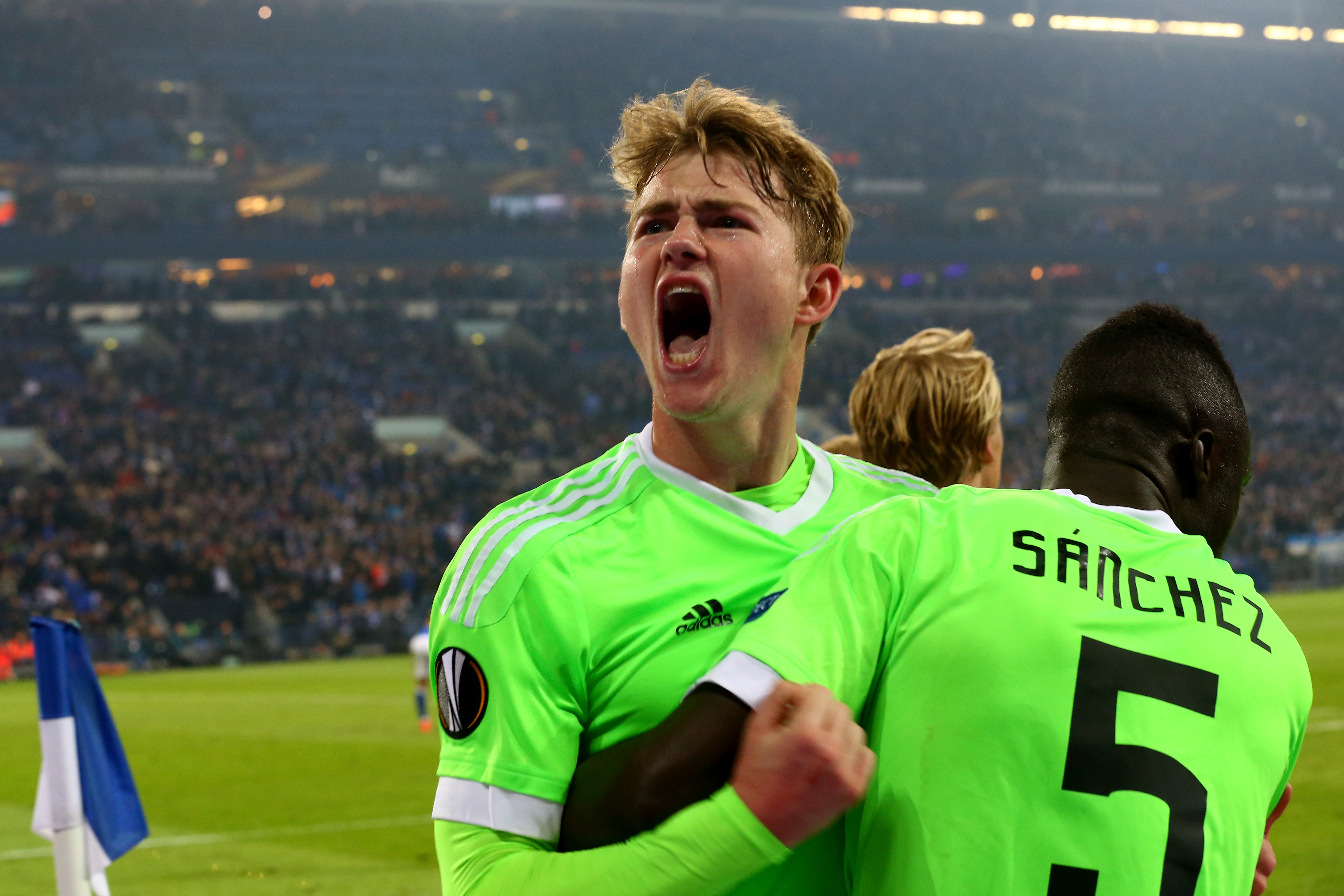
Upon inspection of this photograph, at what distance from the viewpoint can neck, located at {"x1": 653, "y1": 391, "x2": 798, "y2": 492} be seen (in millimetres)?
2469

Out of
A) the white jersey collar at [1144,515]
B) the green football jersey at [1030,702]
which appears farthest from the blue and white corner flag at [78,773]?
the white jersey collar at [1144,515]

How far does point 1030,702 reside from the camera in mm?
1823

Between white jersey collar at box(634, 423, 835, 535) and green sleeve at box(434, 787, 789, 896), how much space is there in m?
0.74

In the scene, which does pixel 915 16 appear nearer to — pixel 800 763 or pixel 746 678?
pixel 746 678

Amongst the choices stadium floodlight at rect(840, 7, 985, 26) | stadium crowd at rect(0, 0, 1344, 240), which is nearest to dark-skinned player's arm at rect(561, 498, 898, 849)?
stadium crowd at rect(0, 0, 1344, 240)

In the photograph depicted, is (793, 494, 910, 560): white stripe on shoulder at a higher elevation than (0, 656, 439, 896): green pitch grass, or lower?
higher

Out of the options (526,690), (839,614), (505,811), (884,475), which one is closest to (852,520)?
(839,614)

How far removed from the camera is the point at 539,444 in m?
34.2

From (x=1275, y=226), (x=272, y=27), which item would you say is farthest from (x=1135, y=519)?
(x=1275, y=226)

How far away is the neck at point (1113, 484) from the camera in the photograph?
2.12 meters

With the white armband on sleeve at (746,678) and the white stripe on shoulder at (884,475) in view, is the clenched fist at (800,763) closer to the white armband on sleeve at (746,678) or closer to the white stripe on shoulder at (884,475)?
the white armband on sleeve at (746,678)

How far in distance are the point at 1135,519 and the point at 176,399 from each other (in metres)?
33.7

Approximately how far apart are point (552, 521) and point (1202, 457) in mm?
1100

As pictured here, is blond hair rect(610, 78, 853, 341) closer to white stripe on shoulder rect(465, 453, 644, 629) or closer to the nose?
the nose
